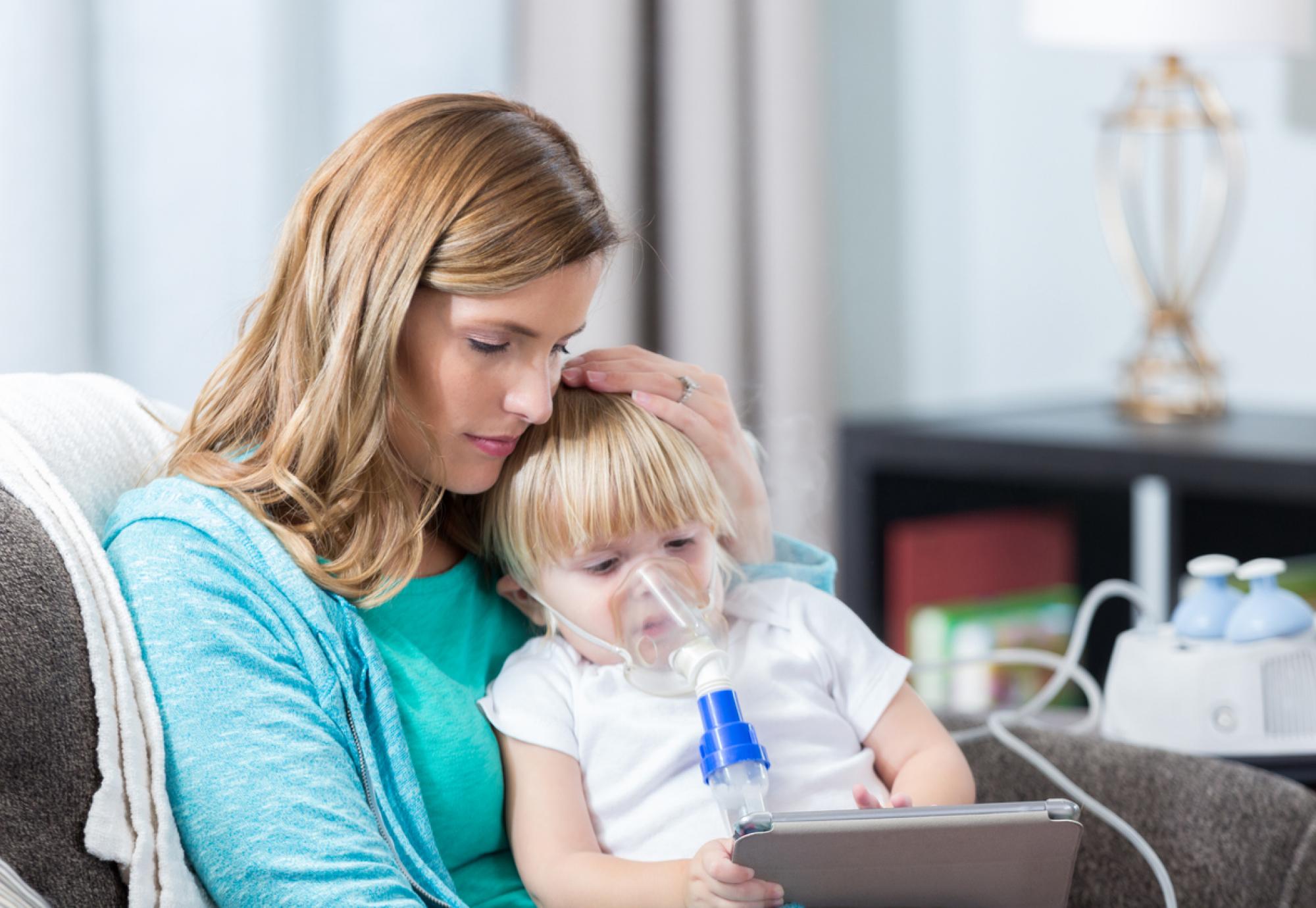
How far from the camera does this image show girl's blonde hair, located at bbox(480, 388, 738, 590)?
1064mm

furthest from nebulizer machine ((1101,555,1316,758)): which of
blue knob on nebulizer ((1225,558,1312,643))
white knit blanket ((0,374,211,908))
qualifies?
white knit blanket ((0,374,211,908))

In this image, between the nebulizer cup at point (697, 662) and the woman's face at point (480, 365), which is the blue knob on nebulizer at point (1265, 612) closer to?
the nebulizer cup at point (697, 662)

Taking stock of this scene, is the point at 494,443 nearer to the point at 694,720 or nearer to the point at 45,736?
the point at 694,720

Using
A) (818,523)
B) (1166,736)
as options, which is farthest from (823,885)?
(818,523)

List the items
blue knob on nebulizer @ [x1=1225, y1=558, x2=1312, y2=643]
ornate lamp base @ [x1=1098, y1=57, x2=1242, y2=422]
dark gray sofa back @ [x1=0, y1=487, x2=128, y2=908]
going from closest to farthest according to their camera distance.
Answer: dark gray sofa back @ [x1=0, y1=487, x2=128, y2=908]
blue knob on nebulizer @ [x1=1225, y1=558, x2=1312, y2=643]
ornate lamp base @ [x1=1098, y1=57, x2=1242, y2=422]

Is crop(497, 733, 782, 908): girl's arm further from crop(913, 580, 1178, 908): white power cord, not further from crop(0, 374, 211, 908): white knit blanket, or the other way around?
crop(913, 580, 1178, 908): white power cord

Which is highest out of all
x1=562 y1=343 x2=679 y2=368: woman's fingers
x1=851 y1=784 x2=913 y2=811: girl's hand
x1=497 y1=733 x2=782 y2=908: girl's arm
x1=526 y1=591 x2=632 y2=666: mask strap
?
x1=562 y1=343 x2=679 y2=368: woman's fingers

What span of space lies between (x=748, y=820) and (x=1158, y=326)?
1.73 meters

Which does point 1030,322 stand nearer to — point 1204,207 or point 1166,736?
point 1204,207

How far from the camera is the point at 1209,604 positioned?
1332 mm

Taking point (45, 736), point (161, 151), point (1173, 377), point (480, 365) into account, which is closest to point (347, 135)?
point (161, 151)

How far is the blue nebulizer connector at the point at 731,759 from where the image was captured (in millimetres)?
959

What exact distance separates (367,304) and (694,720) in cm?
37

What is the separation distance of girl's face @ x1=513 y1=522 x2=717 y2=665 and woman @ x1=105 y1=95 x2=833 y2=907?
0.26 feet
